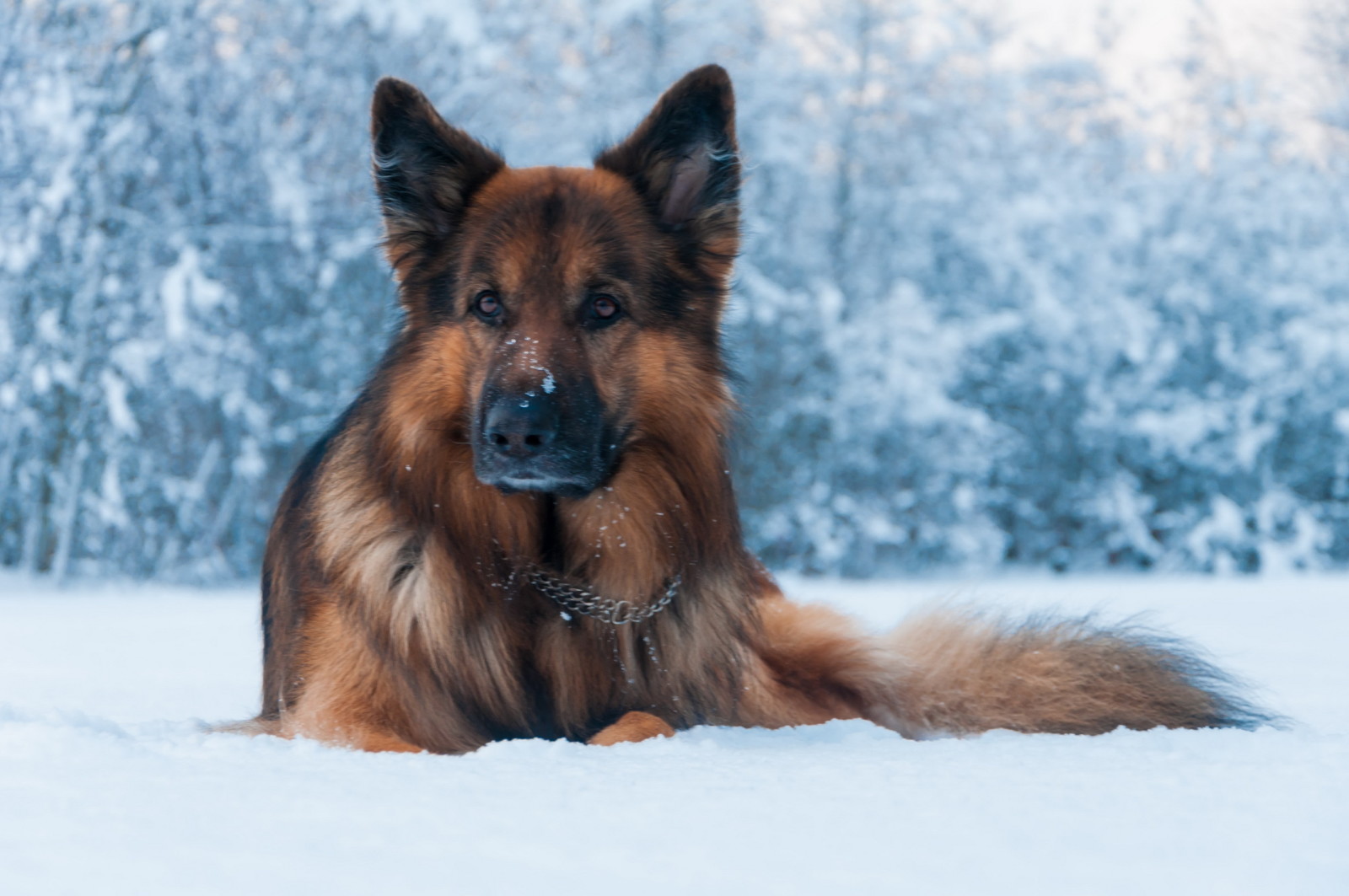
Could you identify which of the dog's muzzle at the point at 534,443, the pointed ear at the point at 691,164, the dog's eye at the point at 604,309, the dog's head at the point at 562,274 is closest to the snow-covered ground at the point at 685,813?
the dog's muzzle at the point at 534,443

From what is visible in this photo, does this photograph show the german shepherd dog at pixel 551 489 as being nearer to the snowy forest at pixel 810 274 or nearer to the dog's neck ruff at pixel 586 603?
the dog's neck ruff at pixel 586 603

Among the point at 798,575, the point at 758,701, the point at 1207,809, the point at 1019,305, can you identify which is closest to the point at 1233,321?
the point at 1019,305

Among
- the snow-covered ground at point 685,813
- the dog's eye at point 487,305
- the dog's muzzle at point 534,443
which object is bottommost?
the snow-covered ground at point 685,813

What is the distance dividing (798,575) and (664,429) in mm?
9292

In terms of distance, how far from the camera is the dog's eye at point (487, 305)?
126 inches

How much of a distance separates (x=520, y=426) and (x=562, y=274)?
0.50m

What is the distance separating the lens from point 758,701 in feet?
11.9

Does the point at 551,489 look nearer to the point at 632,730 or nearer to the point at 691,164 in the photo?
the point at 632,730

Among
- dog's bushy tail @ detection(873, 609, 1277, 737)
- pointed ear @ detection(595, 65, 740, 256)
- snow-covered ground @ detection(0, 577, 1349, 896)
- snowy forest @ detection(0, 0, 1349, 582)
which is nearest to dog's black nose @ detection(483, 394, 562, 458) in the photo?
snow-covered ground @ detection(0, 577, 1349, 896)

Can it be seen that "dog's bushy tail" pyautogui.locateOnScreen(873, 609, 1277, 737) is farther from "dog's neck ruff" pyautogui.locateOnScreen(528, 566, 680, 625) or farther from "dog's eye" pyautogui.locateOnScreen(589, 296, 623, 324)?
"dog's eye" pyautogui.locateOnScreen(589, 296, 623, 324)

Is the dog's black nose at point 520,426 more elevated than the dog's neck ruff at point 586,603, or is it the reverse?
the dog's black nose at point 520,426

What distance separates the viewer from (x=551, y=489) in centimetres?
301

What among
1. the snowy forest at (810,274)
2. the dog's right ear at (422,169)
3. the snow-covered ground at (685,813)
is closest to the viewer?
the snow-covered ground at (685,813)

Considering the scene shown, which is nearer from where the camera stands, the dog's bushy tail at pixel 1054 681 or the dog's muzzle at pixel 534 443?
the dog's muzzle at pixel 534 443
